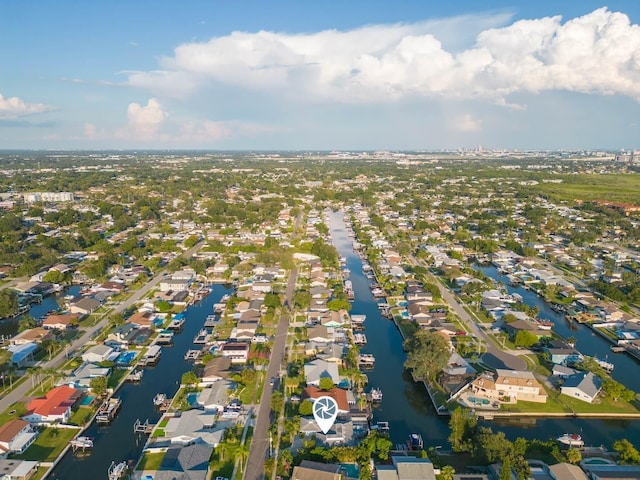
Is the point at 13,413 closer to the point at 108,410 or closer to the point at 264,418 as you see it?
the point at 108,410

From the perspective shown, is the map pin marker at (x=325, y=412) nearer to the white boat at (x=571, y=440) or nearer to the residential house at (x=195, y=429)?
the residential house at (x=195, y=429)

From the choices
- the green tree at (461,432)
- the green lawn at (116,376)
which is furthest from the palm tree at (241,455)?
the green lawn at (116,376)

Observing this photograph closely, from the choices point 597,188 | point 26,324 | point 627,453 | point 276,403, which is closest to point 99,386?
point 276,403

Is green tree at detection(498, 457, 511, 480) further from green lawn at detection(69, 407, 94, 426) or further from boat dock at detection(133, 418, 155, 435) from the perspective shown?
green lawn at detection(69, 407, 94, 426)

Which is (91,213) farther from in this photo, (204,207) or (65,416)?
(65,416)

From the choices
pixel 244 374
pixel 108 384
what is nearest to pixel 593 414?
pixel 244 374

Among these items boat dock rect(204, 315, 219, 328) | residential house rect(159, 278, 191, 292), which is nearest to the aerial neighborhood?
residential house rect(159, 278, 191, 292)
